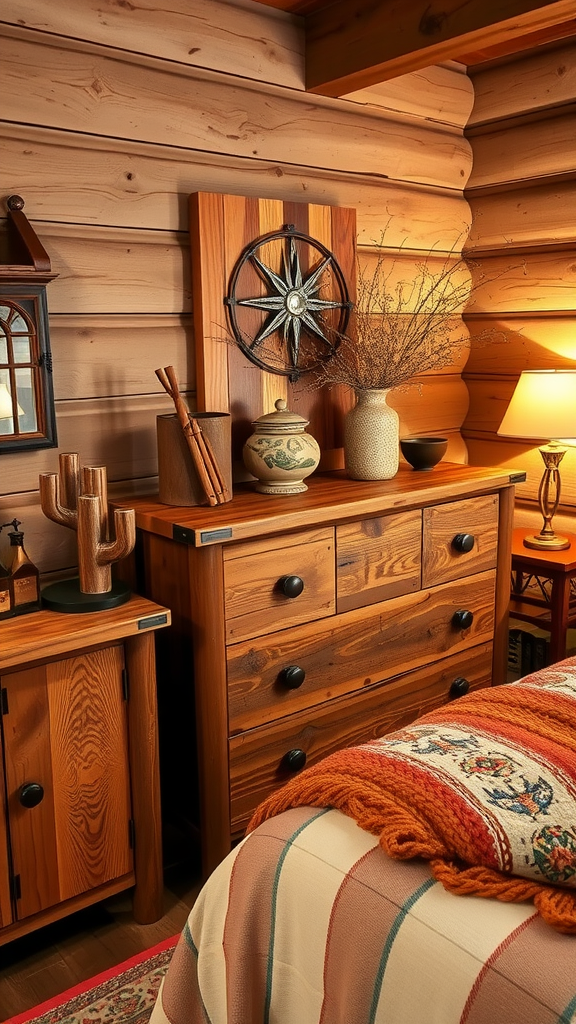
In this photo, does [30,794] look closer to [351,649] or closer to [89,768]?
[89,768]

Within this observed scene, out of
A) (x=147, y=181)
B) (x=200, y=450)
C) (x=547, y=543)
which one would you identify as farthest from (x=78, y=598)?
(x=547, y=543)

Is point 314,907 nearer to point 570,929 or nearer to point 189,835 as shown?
point 570,929

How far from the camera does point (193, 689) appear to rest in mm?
2174

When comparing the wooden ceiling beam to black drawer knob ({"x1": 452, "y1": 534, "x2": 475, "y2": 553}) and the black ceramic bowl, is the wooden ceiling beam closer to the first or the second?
the black ceramic bowl

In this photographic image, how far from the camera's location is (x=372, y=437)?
255 cm

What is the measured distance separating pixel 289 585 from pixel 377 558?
33 centimetres

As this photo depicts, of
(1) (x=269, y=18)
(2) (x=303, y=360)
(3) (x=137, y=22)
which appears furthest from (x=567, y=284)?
(3) (x=137, y=22)

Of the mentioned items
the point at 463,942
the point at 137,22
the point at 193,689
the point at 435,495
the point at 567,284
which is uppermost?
the point at 137,22

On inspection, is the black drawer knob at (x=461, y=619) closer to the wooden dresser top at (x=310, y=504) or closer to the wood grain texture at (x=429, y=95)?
the wooden dresser top at (x=310, y=504)

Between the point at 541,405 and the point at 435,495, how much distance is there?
605mm

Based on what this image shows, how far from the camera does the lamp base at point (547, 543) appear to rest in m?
2.89

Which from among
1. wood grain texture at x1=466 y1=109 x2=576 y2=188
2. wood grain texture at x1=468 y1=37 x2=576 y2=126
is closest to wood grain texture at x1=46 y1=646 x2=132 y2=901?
wood grain texture at x1=466 y1=109 x2=576 y2=188

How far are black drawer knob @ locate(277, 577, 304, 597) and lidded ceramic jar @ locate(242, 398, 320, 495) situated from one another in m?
0.31

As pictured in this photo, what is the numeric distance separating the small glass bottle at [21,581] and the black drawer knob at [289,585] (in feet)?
1.88
